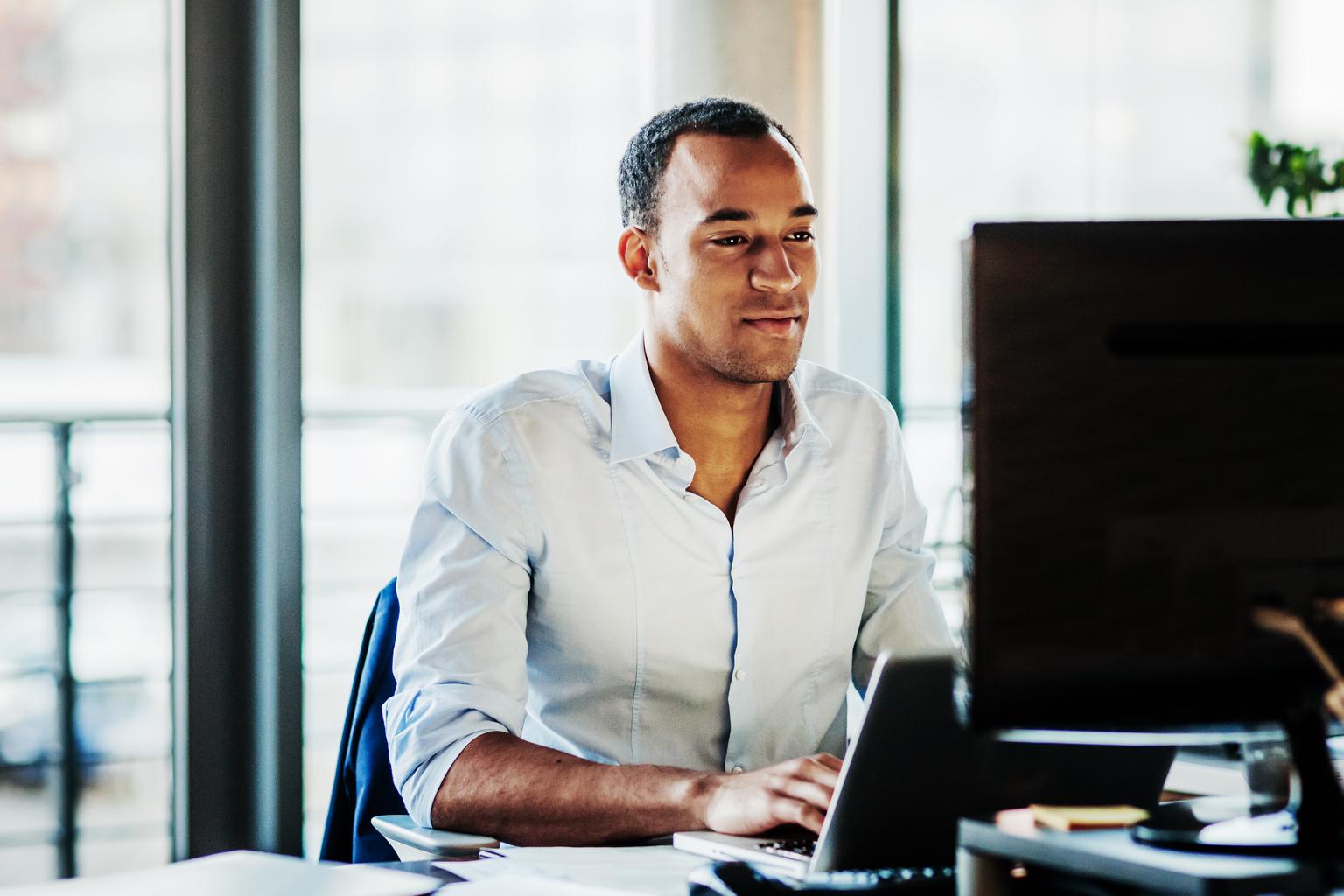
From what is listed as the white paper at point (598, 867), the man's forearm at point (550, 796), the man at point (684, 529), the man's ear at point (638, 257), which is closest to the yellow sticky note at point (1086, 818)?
the white paper at point (598, 867)

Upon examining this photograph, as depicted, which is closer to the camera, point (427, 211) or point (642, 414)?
point (642, 414)

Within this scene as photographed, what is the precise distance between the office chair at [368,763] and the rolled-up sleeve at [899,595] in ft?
2.06

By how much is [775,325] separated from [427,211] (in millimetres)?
1301

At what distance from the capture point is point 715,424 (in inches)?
72.0

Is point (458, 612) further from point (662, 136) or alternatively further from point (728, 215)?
point (662, 136)

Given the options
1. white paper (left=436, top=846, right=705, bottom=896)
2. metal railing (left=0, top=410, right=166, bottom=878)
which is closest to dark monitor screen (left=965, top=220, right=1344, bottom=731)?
white paper (left=436, top=846, right=705, bottom=896)

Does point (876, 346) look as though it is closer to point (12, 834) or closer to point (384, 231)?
point (384, 231)

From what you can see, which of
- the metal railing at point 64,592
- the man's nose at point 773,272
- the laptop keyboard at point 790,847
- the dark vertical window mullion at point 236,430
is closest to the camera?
the laptop keyboard at point 790,847

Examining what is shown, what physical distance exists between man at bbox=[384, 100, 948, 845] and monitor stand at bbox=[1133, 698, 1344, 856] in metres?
0.79

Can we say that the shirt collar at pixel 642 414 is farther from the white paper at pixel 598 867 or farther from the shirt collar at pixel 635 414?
the white paper at pixel 598 867

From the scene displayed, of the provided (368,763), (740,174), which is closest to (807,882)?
(368,763)

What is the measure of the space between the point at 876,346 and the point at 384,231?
3.68 feet

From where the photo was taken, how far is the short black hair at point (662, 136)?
1822 millimetres

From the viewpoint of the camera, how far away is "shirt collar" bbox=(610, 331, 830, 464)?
1.75m
